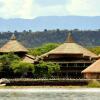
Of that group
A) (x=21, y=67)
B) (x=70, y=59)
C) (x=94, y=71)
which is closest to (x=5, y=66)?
→ (x=21, y=67)

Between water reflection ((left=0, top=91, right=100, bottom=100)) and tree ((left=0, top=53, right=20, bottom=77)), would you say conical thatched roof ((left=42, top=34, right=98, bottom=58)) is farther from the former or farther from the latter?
water reflection ((left=0, top=91, right=100, bottom=100))

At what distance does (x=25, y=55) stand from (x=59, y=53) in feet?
26.3

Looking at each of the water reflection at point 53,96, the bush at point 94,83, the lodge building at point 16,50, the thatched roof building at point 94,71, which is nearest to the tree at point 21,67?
the lodge building at point 16,50

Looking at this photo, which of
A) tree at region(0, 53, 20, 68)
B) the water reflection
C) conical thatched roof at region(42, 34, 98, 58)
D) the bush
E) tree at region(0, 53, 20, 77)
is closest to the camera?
the water reflection

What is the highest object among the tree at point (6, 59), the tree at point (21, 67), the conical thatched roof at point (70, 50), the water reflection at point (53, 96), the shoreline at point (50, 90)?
the conical thatched roof at point (70, 50)

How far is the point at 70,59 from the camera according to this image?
269 feet

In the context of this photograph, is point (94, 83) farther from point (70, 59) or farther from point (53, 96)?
point (53, 96)

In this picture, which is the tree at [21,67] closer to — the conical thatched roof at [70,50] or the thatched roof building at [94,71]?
the conical thatched roof at [70,50]

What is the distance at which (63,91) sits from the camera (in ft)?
207

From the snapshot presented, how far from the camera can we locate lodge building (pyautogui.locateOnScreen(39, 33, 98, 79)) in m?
79.9

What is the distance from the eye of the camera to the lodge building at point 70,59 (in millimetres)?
79875

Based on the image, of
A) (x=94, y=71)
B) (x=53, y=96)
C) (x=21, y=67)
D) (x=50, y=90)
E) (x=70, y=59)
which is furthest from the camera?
(x=70, y=59)

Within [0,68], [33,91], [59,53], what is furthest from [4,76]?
[33,91]

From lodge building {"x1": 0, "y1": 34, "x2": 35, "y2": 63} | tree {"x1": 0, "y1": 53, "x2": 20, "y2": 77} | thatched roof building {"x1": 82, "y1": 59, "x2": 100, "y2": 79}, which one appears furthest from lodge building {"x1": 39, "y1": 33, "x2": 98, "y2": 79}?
thatched roof building {"x1": 82, "y1": 59, "x2": 100, "y2": 79}
